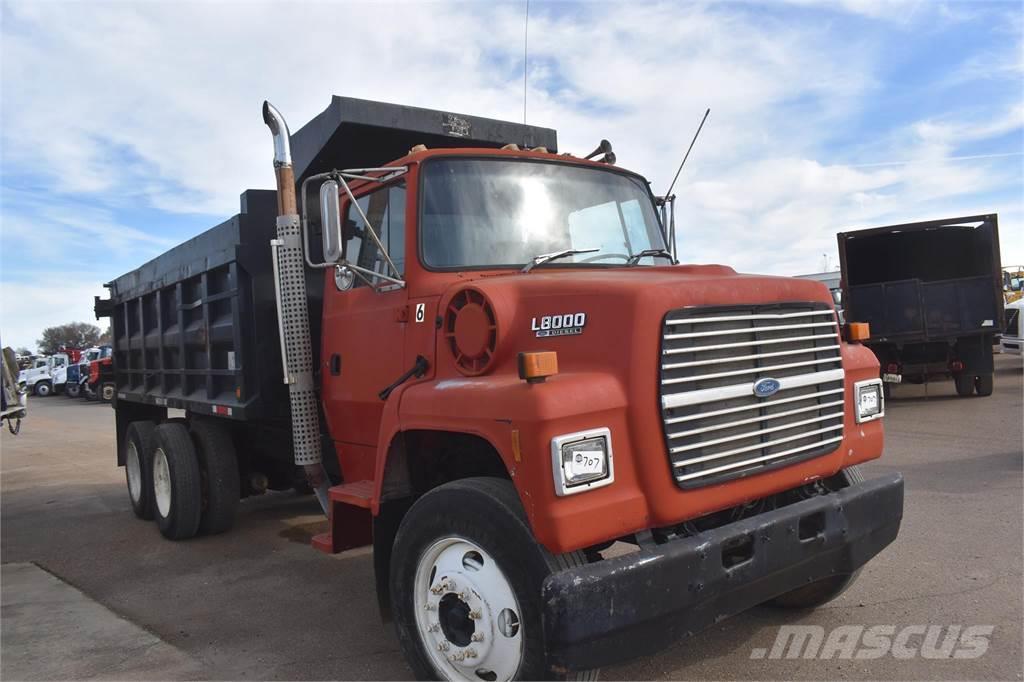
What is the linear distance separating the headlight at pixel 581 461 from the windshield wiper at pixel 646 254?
1.66m

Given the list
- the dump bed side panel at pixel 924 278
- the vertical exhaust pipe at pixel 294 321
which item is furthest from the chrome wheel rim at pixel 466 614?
the dump bed side panel at pixel 924 278

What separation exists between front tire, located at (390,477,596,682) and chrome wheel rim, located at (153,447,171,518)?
13.3 ft

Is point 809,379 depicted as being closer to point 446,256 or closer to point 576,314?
point 576,314

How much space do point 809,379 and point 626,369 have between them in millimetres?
1045

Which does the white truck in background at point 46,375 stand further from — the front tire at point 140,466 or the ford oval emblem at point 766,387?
the ford oval emblem at point 766,387

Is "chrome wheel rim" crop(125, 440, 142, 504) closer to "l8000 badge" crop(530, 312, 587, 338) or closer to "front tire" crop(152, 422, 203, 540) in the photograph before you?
"front tire" crop(152, 422, 203, 540)

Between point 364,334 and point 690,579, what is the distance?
2.33 metres

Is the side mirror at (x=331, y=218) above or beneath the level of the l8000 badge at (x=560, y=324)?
above

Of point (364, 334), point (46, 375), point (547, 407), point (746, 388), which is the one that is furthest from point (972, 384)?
point (46, 375)

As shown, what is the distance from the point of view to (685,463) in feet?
9.96

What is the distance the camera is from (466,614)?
3.20m

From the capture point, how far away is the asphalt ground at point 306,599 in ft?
12.9

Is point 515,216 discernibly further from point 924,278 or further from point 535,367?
point 924,278

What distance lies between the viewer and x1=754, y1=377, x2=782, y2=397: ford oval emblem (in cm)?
327
